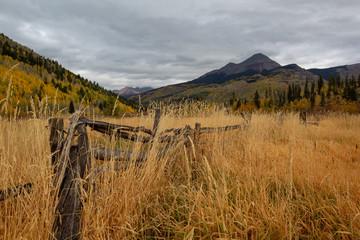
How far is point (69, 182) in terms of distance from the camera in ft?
5.81

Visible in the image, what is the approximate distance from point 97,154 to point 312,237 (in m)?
2.43

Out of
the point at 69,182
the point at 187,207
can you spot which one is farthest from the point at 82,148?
the point at 187,207

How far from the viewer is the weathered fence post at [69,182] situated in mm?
1558

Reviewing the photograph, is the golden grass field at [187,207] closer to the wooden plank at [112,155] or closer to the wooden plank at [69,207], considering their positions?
the wooden plank at [69,207]

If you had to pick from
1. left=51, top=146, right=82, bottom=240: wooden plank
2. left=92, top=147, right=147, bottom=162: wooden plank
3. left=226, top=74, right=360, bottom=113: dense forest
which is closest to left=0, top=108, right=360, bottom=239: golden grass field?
left=51, top=146, right=82, bottom=240: wooden plank

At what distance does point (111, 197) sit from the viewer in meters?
1.86

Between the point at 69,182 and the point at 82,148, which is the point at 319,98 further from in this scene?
the point at 69,182

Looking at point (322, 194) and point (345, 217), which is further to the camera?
point (322, 194)

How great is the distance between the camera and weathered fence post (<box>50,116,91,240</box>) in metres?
1.56

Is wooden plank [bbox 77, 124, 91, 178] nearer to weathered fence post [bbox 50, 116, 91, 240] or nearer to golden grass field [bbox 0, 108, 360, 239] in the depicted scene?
weathered fence post [bbox 50, 116, 91, 240]

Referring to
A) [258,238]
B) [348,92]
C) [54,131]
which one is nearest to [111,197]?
[54,131]

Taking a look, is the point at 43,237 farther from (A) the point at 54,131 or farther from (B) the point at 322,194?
(B) the point at 322,194

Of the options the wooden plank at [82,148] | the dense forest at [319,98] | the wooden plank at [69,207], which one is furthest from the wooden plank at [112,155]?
the dense forest at [319,98]

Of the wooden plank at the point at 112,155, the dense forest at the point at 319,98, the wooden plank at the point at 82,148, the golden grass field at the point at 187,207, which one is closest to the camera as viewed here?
the golden grass field at the point at 187,207
